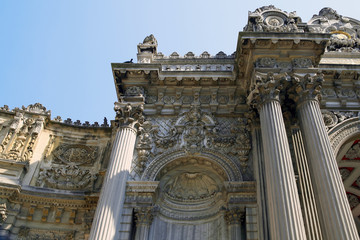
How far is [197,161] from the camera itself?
15141mm

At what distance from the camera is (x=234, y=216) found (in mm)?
12820

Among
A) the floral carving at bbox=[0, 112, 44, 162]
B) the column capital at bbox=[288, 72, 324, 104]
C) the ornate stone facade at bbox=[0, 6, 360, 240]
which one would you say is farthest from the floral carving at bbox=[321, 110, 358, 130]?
the floral carving at bbox=[0, 112, 44, 162]

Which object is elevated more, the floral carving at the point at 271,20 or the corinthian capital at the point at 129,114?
the floral carving at the point at 271,20

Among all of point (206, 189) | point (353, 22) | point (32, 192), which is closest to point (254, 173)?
point (206, 189)

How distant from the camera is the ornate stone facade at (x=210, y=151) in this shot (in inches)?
462

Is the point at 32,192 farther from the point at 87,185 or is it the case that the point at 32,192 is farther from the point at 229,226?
the point at 229,226

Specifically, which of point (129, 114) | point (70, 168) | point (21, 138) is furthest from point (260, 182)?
point (21, 138)

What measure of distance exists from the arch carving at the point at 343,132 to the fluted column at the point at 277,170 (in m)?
3.23

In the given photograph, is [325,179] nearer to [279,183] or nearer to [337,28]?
[279,183]

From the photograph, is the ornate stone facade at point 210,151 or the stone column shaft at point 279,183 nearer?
the stone column shaft at point 279,183

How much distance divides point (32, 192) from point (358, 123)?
1585cm

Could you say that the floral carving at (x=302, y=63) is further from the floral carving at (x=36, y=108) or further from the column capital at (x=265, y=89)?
the floral carving at (x=36, y=108)

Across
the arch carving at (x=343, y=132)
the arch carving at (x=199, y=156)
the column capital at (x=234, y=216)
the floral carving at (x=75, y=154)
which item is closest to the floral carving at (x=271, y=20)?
the arch carving at (x=343, y=132)

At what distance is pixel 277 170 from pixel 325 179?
161 centimetres
